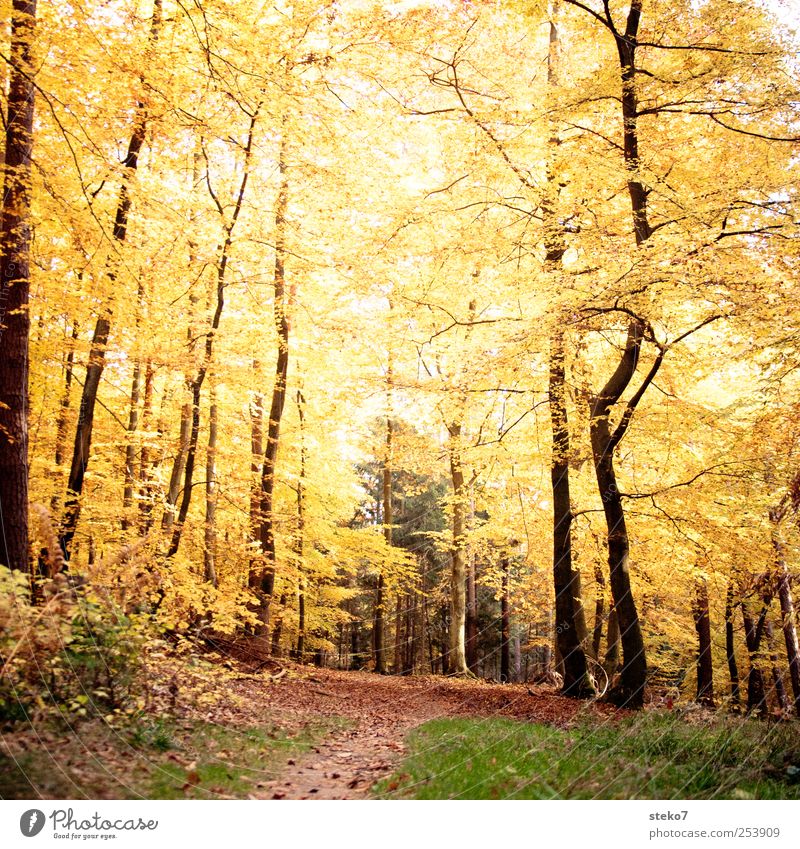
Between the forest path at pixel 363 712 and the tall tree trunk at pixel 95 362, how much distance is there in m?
3.03

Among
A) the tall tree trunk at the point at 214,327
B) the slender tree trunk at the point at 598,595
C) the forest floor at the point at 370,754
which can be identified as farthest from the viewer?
the slender tree trunk at the point at 598,595

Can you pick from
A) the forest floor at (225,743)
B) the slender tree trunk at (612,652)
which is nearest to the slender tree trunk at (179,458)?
the forest floor at (225,743)

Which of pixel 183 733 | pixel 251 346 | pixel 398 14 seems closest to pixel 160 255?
pixel 251 346

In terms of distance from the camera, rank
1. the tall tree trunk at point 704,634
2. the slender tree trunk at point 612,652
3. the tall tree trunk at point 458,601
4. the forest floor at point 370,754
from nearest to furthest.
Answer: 1. the forest floor at point 370,754
2. the tall tree trunk at point 704,634
3. the slender tree trunk at point 612,652
4. the tall tree trunk at point 458,601

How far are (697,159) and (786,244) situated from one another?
1.97 metres

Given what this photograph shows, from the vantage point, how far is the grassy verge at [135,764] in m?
2.87

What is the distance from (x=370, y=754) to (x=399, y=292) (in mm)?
5471

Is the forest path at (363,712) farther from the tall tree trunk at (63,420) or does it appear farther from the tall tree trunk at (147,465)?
the tall tree trunk at (63,420)

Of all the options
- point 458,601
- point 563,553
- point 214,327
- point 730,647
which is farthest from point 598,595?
point 214,327

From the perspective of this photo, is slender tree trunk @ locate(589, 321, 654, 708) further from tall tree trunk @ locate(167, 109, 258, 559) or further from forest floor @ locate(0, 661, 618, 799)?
tall tree trunk @ locate(167, 109, 258, 559)

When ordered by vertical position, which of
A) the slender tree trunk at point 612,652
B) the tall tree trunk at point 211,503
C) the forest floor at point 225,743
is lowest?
the slender tree trunk at point 612,652

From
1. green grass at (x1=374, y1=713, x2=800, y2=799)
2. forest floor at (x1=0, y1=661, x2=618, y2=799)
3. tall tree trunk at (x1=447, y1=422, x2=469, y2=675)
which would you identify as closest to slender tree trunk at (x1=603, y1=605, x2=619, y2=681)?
tall tree trunk at (x1=447, y1=422, x2=469, y2=675)

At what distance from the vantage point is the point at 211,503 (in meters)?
9.70

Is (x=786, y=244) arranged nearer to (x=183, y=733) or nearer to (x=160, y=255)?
(x=183, y=733)
